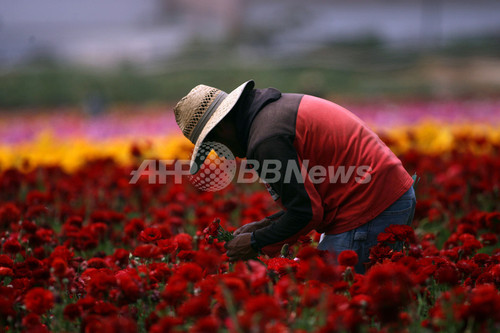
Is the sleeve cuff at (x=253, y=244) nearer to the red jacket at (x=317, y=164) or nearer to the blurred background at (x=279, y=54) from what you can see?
the red jacket at (x=317, y=164)

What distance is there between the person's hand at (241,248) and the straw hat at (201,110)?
32cm

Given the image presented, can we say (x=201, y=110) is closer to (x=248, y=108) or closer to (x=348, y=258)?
(x=248, y=108)

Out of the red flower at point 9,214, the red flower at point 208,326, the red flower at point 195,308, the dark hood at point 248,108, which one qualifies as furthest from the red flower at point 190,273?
the red flower at point 9,214

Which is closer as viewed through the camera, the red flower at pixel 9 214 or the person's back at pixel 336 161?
the person's back at pixel 336 161

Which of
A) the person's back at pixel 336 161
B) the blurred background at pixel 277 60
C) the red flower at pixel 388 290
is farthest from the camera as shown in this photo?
the blurred background at pixel 277 60

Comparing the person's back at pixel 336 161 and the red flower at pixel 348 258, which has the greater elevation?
the person's back at pixel 336 161

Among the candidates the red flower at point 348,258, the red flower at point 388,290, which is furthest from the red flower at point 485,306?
the red flower at point 348,258

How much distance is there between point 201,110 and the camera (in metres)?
2.19

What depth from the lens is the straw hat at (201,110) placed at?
2129 millimetres

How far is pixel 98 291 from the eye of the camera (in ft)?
5.82

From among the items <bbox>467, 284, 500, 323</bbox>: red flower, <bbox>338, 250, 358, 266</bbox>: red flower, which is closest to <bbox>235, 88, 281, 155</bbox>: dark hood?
<bbox>338, 250, 358, 266</bbox>: red flower

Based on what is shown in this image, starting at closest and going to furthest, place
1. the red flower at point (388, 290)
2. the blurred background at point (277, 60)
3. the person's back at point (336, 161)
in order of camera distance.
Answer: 1. the red flower at point (388, 290)
2. the person's back at point (336, 161)
3. the blurred background at point (277, 60)

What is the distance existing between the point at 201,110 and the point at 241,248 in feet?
1.87

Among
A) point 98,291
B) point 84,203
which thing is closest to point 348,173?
point 98,291
